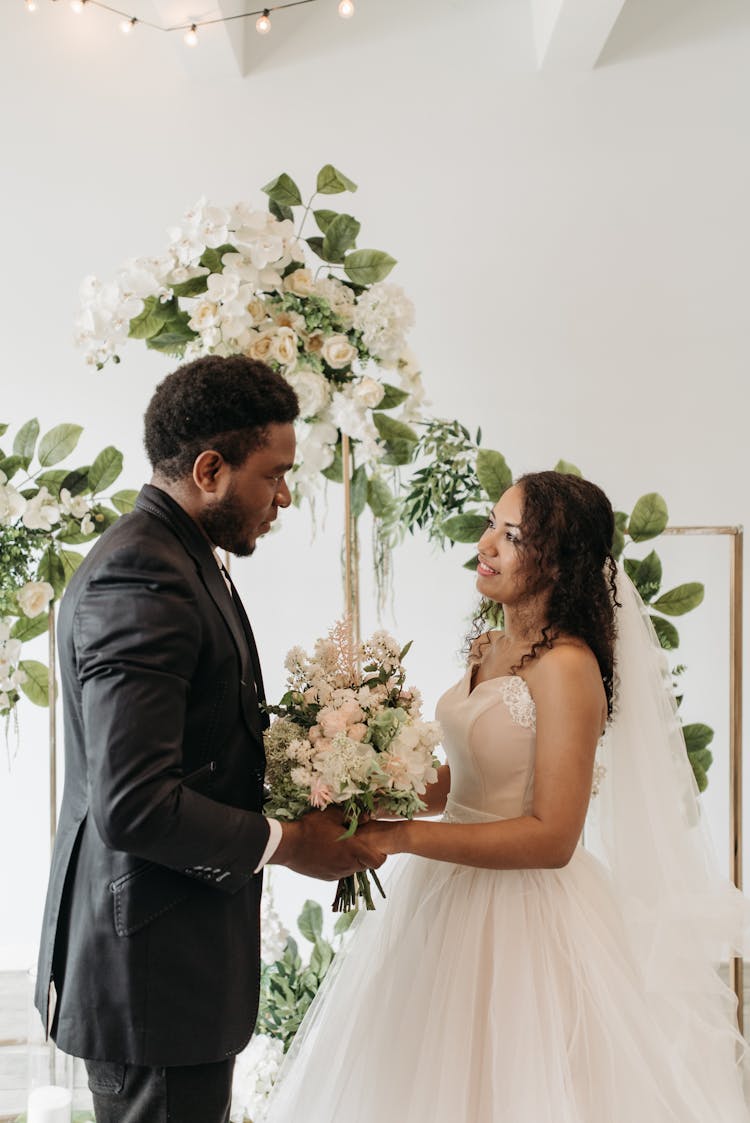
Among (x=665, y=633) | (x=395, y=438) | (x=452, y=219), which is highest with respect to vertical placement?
(x=452, y=219)

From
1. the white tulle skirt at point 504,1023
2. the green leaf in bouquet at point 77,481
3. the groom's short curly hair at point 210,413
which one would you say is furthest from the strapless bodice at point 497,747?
the green leaf in bouquet at point 77,481

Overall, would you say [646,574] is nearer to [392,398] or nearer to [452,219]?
[392,398]

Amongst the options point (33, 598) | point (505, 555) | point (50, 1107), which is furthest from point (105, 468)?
point (50, 1107)

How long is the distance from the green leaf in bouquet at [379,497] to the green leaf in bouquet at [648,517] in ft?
2.10

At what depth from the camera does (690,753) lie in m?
2.83

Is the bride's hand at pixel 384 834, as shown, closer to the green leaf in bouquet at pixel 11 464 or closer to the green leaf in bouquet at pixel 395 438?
the green leaf in bouquet at pixel 395 438

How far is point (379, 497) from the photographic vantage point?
9.07 ft

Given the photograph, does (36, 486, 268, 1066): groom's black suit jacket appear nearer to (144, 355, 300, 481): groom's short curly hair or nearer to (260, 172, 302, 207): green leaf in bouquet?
Answer: (144, 355, 300, 481): groom's short curly hair

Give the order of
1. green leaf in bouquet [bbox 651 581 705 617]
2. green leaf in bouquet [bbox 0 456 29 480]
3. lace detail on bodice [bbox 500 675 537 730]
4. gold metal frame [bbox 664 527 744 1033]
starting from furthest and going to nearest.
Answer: gold metal frame [bbox 664 527 744 1033]
green leaf in bouquet [bbox 651 581 705 617]
green leaf in bouquet [bbox 0 456 29 480]
lace detail on bodice [bbox 500 675 537 730]

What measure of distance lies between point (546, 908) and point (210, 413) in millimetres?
1142

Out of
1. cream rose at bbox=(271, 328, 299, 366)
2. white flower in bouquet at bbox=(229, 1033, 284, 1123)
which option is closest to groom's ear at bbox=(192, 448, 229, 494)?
cream rose at bbox=(271, 328, 299, 366)

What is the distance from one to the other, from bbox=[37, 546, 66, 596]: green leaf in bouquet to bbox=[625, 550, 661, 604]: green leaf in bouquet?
1.46 meters

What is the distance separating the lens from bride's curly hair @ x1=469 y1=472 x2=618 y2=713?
2117mm

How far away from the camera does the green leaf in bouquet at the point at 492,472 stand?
8.52ft
